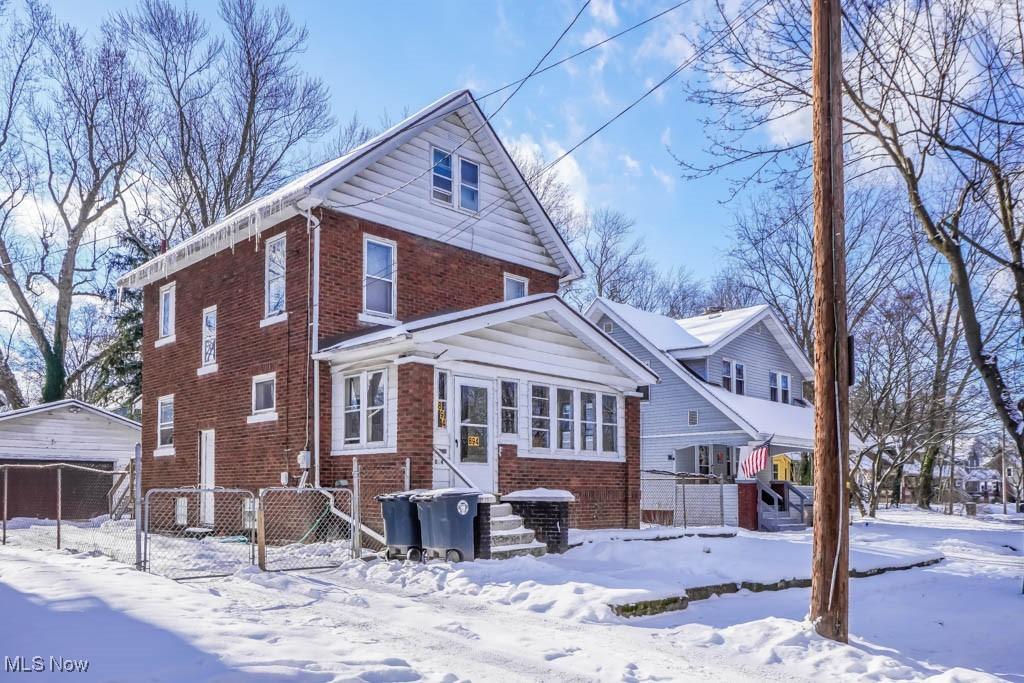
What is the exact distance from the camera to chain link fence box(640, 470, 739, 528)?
74.4 feet

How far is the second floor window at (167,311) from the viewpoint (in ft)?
66.0

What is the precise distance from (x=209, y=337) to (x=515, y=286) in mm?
6963

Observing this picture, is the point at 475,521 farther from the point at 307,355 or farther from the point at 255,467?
the point at 255,467

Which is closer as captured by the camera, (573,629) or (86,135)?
(573,629)

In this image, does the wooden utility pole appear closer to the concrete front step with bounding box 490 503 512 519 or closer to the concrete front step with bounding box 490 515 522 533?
the concrete front step with bounding box 490 515 522 533

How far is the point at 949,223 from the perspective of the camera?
1425 centimetres

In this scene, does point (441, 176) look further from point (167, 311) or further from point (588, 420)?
point (167, 311)

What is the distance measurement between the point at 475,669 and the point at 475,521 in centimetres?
525

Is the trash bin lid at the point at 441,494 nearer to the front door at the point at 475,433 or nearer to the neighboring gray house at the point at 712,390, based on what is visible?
the front door at the point at 475,433

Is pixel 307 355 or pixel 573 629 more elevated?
pixel 307 355

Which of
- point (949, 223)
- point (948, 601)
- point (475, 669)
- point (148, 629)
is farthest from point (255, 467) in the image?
point (949, 223)

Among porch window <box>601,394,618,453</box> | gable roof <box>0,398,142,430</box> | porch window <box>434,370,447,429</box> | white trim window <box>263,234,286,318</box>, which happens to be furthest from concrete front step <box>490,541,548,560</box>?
gable roof <box>0,398,142,430</box>

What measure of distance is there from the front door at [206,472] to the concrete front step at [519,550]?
27.5ft

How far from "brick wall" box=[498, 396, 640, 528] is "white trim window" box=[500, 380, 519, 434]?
33 cm
